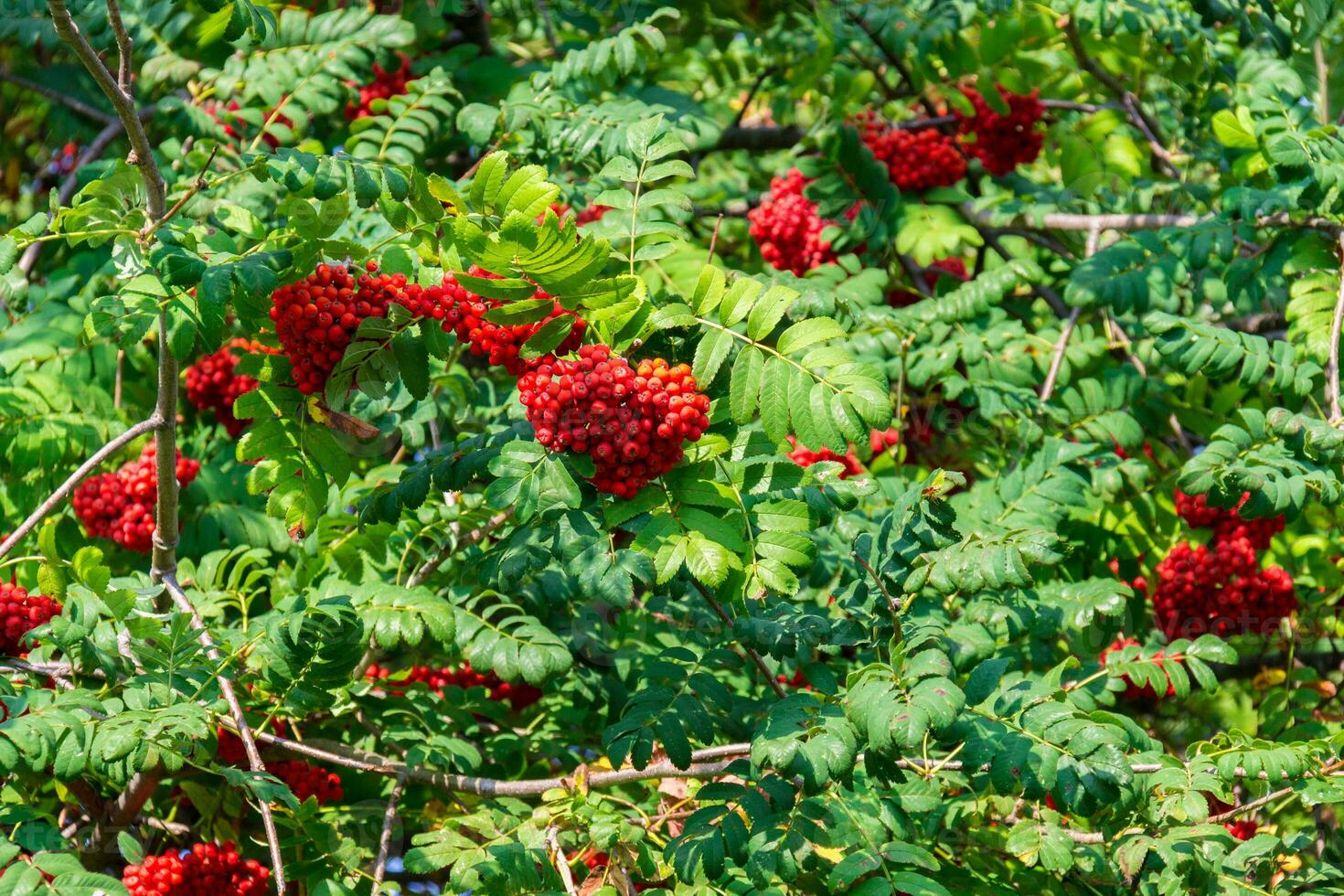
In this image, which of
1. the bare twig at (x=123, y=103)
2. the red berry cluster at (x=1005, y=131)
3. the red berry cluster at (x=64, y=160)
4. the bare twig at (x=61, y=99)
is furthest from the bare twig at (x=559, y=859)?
the red berry cluster at (x=64, y=160)

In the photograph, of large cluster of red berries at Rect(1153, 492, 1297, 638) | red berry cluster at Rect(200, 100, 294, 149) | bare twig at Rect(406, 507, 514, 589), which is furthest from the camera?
red berry cluster at Rect(200, 100, 294, 149)

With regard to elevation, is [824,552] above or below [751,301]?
below

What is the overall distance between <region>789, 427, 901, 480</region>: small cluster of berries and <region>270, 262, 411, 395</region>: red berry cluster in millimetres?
916

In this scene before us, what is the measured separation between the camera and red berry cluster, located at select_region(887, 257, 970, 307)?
4.05m

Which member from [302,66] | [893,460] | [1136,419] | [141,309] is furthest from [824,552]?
[302,66]

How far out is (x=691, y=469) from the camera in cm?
207

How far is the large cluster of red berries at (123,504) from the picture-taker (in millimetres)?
2990

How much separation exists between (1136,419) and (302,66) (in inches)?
Result: 96.1

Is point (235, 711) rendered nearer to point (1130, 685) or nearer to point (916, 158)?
point (1130, 685)

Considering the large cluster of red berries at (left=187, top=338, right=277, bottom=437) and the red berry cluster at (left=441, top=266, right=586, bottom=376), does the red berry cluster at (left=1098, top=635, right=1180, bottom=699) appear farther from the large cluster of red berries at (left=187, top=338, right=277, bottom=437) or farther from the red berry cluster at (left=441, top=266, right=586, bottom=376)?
the large cluster of red berries at (left=187, top=338, right=277, bottom=437)

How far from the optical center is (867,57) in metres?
4.12

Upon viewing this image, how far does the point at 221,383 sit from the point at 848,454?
1623 mm

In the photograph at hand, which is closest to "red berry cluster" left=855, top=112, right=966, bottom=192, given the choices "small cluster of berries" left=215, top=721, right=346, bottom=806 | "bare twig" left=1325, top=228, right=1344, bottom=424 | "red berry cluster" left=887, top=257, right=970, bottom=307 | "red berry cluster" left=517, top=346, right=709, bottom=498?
"red berry cluster" left=887, top=257, right=970, bottom=307

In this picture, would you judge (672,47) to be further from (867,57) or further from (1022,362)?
(1022,362)
